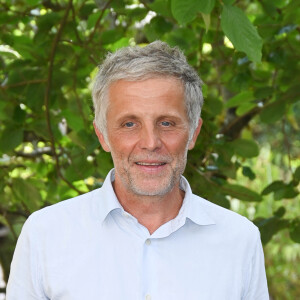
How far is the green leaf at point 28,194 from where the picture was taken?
2.39 meters

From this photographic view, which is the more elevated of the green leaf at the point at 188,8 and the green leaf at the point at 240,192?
the green leaf at the point at 188,8

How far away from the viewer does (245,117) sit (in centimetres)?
293

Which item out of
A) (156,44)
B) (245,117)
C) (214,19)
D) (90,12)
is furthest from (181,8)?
(245,117)

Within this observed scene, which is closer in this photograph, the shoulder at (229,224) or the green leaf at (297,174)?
the shoulder at (229,224)

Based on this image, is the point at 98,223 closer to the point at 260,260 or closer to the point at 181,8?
the point at 260,260

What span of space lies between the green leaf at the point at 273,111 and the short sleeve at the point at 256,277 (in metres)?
0.97

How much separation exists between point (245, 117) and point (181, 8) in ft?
4.97

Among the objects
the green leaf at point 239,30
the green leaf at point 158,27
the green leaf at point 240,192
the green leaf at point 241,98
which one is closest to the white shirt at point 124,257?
the green leaf at point 239,30

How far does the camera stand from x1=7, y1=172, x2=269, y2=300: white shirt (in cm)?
144

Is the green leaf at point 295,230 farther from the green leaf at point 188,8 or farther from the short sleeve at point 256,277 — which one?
the green leaf at point 188,8

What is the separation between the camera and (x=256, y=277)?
155 centimetres

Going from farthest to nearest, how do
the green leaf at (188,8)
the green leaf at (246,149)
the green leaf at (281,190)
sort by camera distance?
1. the green leaf at (246,149)
2. the green leaf at (281,190)
3. the green leaf at (188,8)

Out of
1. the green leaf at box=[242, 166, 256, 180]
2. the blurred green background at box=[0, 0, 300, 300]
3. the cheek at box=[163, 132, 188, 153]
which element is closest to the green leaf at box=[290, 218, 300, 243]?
the blurred green background at box=[0, 0, 300, 300]

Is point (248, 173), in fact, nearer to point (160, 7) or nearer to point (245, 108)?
point (245, 108)
